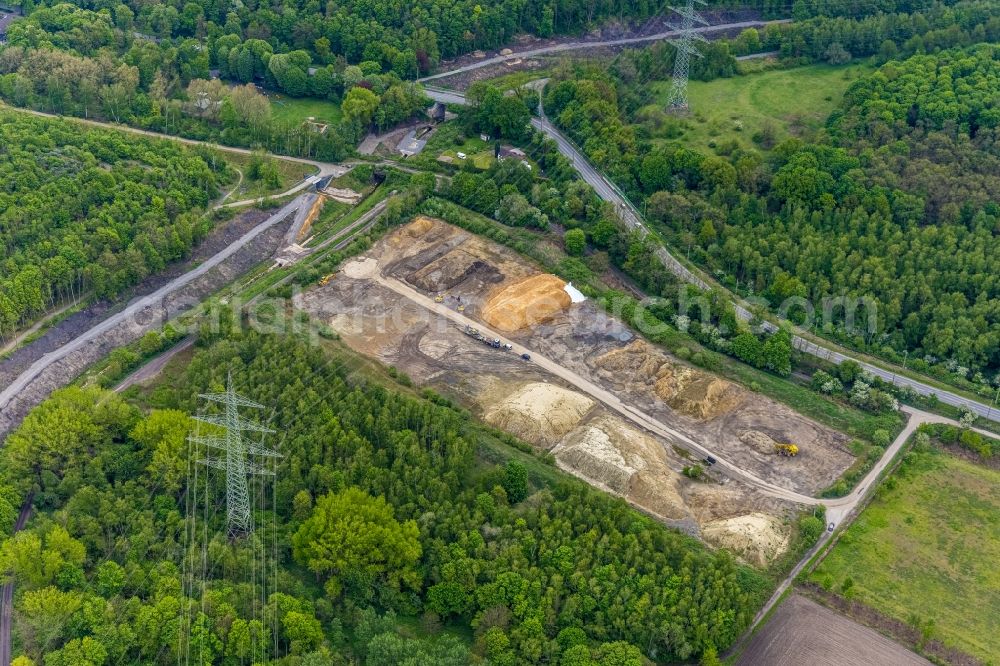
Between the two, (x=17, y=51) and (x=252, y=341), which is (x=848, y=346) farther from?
(x=17, y=51)

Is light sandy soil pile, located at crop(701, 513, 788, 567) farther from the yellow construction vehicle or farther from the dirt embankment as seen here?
the dirt embankment

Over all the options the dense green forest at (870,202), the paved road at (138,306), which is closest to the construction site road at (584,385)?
the paved road at (138,306)

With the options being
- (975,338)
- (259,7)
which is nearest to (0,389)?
(259,7)

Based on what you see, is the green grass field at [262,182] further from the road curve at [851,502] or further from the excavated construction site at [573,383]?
the road curve at [851,502]

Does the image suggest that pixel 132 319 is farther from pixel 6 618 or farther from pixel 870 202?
pixel 870 202

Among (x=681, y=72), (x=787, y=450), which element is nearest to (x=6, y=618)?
(x=787, y=450)

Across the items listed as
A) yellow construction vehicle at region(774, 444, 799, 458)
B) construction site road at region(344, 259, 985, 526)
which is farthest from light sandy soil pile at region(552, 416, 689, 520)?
yellow construction vehicle at region(774, 444, 799, 458)
